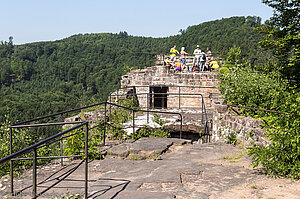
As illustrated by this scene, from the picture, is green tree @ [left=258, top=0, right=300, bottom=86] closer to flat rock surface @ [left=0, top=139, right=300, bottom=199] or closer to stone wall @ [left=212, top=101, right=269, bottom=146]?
stone wall @ [left=212, top=101, right=269, bottom=146]

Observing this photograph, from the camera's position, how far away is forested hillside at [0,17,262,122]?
5925 centimetres

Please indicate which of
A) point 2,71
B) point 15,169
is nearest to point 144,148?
point 15,169

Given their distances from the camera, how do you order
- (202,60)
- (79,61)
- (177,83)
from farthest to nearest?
(79,61) < (202,60) < (177,83)

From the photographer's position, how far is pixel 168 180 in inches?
177

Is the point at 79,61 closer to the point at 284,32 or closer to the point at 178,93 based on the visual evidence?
the point at 178,93

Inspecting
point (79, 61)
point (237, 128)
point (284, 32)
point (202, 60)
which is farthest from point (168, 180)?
point (79, 61)

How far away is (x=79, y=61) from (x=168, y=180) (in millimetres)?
94854

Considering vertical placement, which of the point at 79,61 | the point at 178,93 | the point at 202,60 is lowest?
the point at 178,93

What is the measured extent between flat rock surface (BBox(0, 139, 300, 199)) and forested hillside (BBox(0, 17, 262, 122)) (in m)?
41.3

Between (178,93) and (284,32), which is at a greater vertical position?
(284,32)

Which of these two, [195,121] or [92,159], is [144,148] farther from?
[195,121]

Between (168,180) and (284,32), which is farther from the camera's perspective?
(284,32)

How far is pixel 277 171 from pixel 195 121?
280 inches

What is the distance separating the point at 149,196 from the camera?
3809 millimetres
